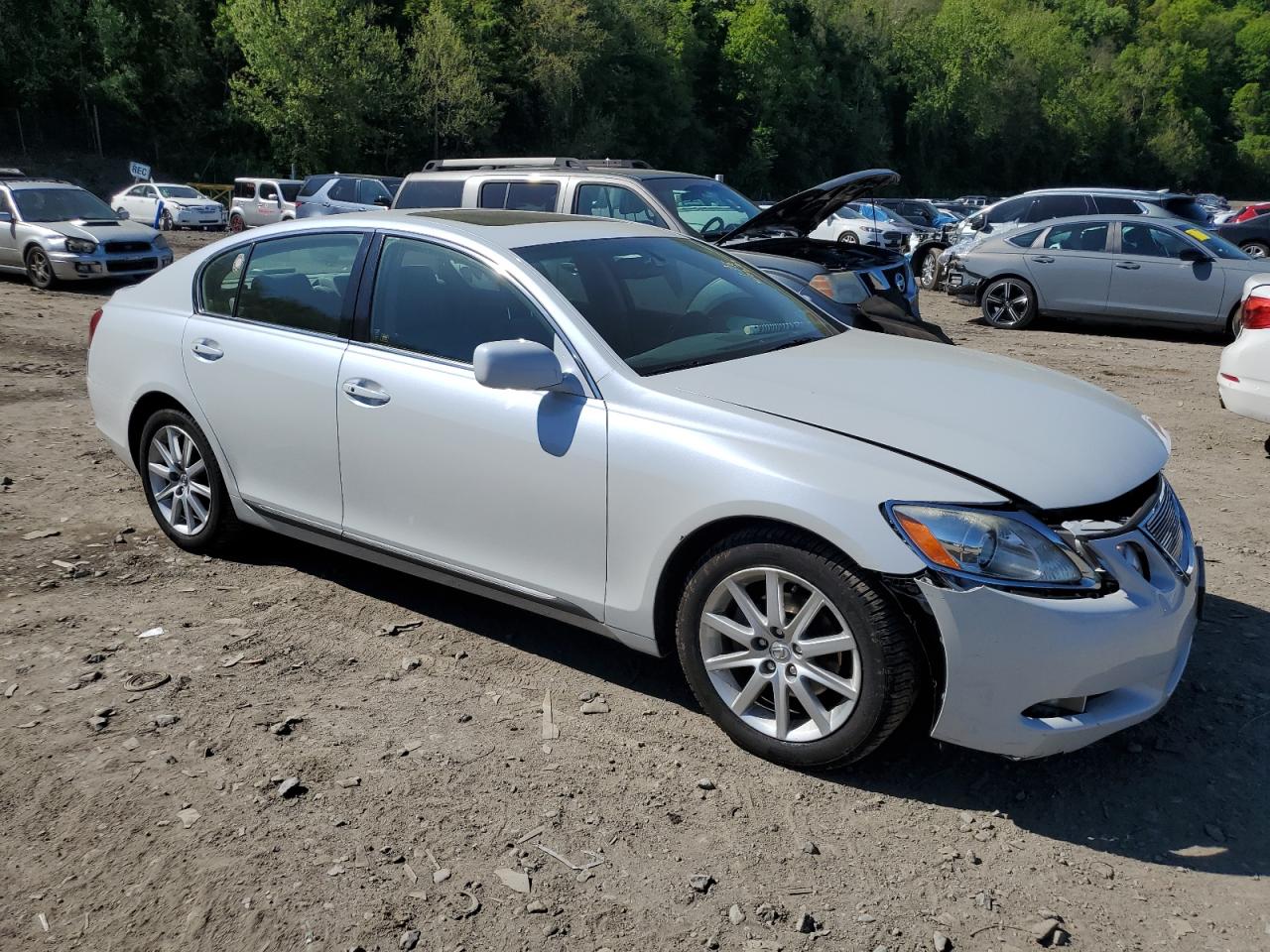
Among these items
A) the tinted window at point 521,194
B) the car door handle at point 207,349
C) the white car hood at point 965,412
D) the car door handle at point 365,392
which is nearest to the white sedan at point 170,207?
the tinted window at point 521,194

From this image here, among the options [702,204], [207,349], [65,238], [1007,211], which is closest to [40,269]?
[65,238]

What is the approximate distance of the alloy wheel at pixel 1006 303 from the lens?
13688 mm

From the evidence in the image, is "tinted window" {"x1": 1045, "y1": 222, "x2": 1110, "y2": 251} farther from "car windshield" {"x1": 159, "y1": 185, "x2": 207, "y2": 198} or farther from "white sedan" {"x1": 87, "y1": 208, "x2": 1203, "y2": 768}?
"car windshield" {"x1": 159, "y1": 185, "x2": 207, "y2": 198}

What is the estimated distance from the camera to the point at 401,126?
49.1 meters

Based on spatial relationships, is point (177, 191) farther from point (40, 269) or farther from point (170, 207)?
point (40, 269)

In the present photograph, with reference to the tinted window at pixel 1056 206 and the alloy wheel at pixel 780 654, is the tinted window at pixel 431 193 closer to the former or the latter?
the alloy wheel at pixel 780 654

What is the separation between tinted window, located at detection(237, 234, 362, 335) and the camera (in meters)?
4.43

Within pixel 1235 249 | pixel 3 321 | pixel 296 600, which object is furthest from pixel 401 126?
pixel 296 600

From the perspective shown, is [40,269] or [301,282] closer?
[301,282]

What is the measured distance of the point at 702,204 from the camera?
34.0ft

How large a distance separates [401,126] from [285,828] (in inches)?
1954

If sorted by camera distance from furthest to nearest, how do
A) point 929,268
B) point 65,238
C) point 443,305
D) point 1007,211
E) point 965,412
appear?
1. point 929,268
2. point 1007,211
3. point 65,238
4. point 443,305
5. point 965,412

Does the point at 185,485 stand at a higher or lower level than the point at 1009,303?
higher

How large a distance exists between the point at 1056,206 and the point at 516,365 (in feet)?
51.9
